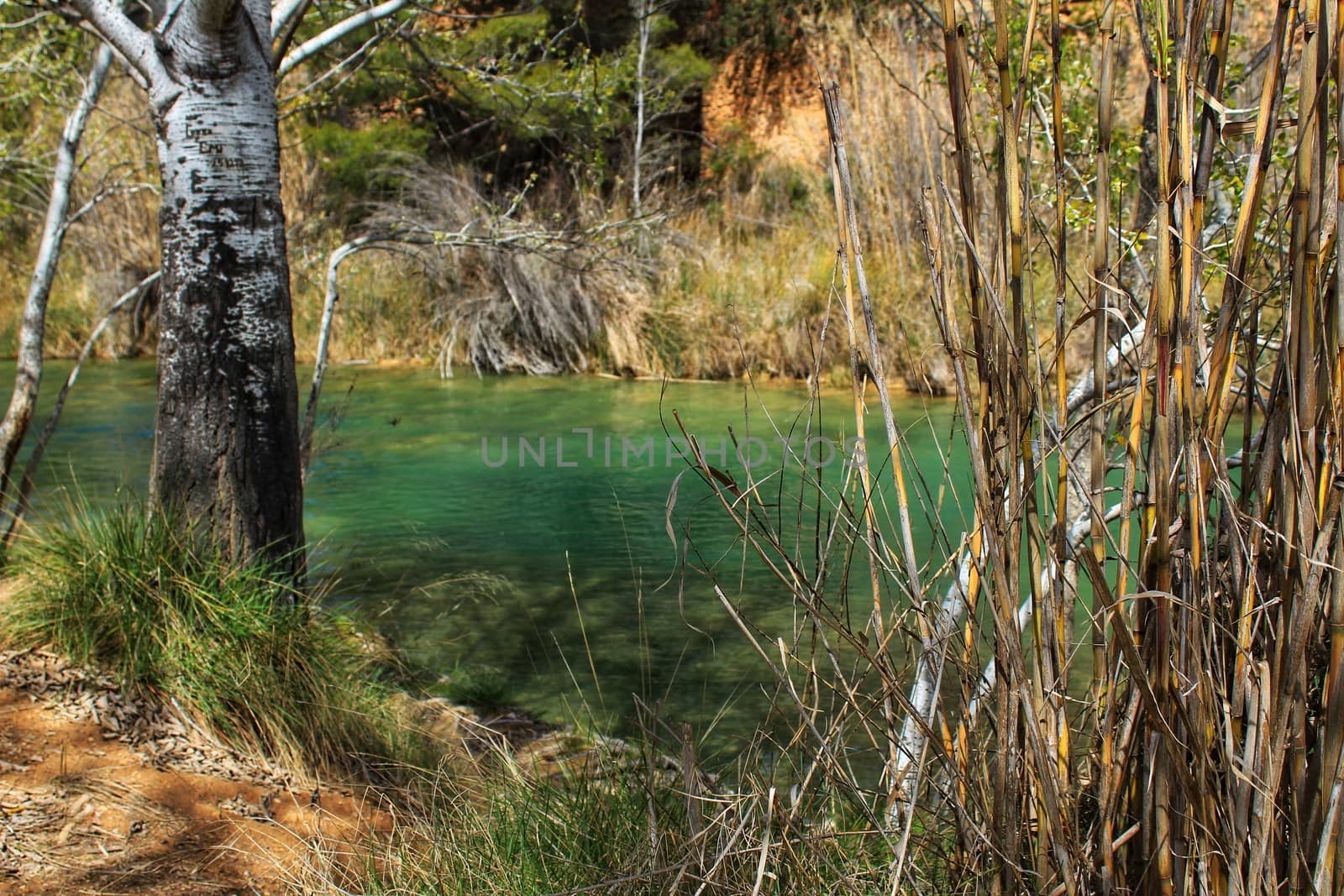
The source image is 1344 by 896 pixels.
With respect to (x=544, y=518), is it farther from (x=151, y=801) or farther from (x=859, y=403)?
(x=859, y=403)

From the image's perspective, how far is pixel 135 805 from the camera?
2971 millimetres

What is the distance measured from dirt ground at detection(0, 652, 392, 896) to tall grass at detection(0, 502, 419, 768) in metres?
0.09

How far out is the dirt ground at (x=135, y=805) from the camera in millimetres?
2631

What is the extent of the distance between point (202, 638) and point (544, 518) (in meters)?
3.94

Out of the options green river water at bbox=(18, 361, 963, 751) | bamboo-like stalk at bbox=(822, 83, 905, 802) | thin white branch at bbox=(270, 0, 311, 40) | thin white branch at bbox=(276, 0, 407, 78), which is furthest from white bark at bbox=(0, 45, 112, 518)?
bamboo-like stalk at bbox=(822, 83, 905, 802)

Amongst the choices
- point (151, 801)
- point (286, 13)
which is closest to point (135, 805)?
point (151, 801)

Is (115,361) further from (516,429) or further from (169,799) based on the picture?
(169,799)

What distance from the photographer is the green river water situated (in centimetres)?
473

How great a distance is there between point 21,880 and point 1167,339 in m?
2.42

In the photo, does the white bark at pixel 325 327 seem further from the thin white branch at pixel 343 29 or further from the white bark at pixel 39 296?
the white bark at pixel 39 296

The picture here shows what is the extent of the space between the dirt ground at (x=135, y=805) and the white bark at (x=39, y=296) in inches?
52.8

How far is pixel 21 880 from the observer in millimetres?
2539

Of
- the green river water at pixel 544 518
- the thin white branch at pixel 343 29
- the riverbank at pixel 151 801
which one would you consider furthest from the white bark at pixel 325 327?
the riverbank at pixel 151 801

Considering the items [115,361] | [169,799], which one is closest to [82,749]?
[169,799]
